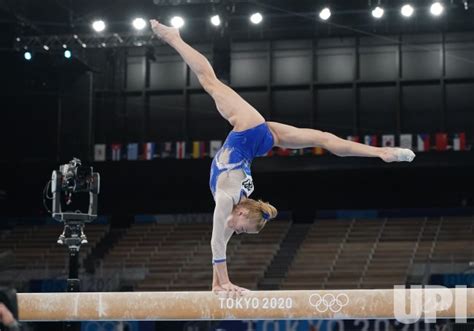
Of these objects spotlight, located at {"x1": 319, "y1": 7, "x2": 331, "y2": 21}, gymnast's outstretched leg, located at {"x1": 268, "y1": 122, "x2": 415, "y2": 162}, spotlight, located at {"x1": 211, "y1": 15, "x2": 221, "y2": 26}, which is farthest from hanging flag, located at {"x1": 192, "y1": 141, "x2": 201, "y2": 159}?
gymnast's outstretched leg, located at {"x1": 268, "y1": 122, "x2": 415, "y2": 162}

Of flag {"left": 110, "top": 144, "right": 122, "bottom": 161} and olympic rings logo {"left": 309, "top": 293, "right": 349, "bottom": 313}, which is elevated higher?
flag {"left": 110, "top": 144, "right": 122, "bottom": 161}

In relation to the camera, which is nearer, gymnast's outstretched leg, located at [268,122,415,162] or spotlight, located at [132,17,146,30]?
gymnast's outstretched leg, located at [268,122,415,162]

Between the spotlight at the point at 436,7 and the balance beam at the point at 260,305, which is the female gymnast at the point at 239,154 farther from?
the spotlight at the point at 436,7

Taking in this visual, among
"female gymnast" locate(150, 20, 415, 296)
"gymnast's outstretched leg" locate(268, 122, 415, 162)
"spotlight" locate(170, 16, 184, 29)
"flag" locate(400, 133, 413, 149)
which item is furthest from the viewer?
"flag" locate(400, 133, 413, 149)

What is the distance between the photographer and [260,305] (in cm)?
658

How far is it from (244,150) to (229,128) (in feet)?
46.5

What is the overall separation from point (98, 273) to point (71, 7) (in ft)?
20.7

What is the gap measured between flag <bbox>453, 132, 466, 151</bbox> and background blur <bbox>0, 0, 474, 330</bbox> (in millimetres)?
180

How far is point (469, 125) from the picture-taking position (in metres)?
20.1

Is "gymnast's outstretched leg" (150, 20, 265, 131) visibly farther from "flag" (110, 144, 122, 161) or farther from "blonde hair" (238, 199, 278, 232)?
"flag" (110, 144, 122, 161)

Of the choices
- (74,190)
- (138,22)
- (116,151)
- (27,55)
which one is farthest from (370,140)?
(74,190)

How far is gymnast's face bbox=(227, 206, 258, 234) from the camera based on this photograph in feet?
20.5

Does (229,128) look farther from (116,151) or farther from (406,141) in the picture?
(406,141)

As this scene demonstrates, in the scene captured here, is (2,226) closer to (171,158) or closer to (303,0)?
(171,158)
